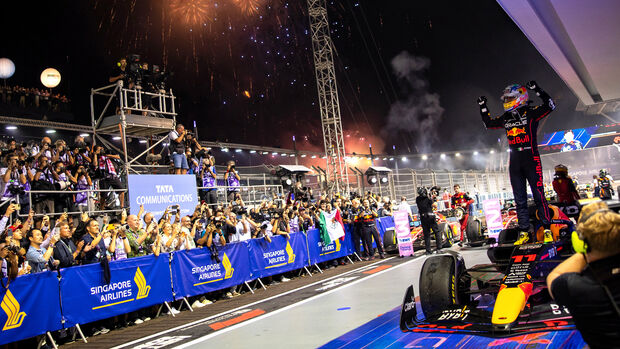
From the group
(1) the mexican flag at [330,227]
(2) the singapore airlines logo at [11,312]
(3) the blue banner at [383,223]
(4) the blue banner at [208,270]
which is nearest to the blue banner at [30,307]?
(2) the singapore airlines logo at [11,312]

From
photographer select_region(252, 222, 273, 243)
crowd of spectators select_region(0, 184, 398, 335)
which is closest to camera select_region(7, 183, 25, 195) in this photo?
crowd of spectators select_region(0, 184, 398, 335)

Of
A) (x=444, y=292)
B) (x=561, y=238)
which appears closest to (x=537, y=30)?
(x=561, y=238)

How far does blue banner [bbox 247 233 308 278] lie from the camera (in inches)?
413

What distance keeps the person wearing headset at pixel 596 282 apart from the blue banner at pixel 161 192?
32.9 feet

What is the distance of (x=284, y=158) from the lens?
103ft

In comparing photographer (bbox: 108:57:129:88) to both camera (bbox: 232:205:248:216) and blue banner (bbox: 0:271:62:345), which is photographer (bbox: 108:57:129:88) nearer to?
camera (bbox: 232:205:248:216)

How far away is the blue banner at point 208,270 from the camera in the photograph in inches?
344

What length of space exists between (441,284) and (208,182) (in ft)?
31.8

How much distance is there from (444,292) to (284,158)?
87.2 ft

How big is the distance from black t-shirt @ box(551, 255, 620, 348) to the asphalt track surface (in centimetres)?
314

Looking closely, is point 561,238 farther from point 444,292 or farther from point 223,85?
point 223,85

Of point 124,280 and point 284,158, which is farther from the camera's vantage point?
point 284,158

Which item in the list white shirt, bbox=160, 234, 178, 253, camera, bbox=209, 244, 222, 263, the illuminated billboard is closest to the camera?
white shirt, bbox=160, 234, 178, 253

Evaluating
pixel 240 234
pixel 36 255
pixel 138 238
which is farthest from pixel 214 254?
pixel 36 255
